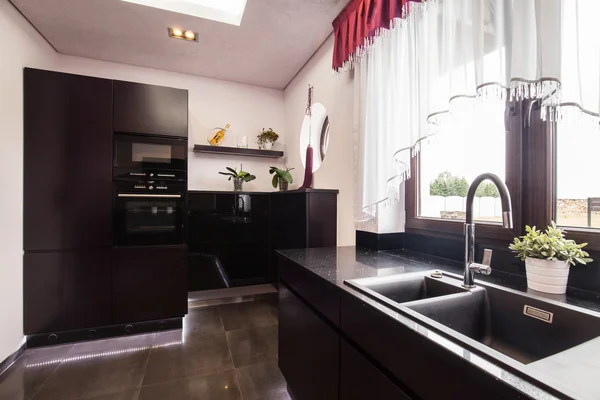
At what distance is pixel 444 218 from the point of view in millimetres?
1566

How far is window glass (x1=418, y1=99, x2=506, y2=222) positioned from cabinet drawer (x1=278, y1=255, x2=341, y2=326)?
0.84 metres

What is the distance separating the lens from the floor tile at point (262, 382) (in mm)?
1683

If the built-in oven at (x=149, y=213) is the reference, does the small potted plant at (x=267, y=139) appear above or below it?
above

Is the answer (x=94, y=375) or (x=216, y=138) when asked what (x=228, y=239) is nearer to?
(x=216, y=138)

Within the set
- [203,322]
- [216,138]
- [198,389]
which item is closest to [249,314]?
[203,322]

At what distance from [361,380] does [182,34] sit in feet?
9.69

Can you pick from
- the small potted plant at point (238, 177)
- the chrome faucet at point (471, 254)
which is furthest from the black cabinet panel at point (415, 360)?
the small potted plant at point (238, 177)

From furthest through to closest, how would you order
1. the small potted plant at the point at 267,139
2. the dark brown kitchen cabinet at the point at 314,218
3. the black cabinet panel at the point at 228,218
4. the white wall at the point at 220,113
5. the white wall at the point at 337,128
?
1. the small potted plant at the point at 267,139
2. the white wall at the point at 220,113
3. the black cabinet panel at the point at 228,218
4. the dark brown kitchen cabinet at the point at 314,218
5. the white wall at the point at 337,128

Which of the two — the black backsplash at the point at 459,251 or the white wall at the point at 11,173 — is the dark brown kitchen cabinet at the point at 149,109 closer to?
the white wall at the point at 11,173

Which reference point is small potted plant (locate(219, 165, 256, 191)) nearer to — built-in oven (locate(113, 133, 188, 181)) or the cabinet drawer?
built-in oven (locate(113, 133, 188, 181))

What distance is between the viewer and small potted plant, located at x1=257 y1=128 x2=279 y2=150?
11.5 ft

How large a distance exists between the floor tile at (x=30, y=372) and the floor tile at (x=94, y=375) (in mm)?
59

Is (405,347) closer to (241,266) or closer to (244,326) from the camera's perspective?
(244,326)

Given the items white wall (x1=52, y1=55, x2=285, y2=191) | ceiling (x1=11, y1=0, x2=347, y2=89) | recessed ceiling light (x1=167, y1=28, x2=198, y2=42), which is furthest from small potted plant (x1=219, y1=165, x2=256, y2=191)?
recessed ceiling light (x1=167, y1=28, x2=198, y2=42)
